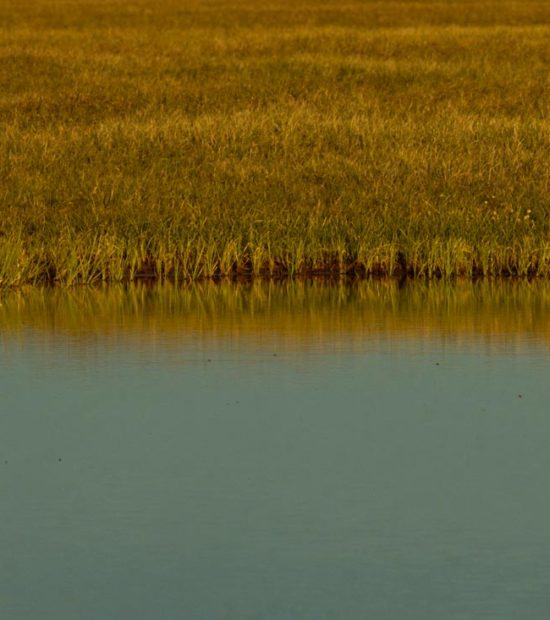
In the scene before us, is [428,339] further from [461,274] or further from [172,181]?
[172,181]

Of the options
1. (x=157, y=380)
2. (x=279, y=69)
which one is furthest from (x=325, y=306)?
(x=279, y=69)

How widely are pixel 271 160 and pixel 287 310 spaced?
7908 millimetres

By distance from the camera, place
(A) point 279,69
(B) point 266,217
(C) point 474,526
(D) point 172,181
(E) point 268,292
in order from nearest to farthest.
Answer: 1. (C) point 474,526
2. (E) point 268,292
3. (B) point 266,217
4. (D) point 172,181
5. (A) point 279,69

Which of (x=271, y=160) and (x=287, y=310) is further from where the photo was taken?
(x=271, y=160)

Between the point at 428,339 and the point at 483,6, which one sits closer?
the point at 428,339

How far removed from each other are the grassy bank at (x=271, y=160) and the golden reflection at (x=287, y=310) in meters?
0.65

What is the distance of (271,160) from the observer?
2477 centimetres

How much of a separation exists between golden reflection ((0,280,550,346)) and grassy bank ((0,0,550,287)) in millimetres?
647

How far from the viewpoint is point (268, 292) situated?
731 inches

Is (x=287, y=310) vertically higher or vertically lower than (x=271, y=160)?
lower

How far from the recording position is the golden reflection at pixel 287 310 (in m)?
15.8

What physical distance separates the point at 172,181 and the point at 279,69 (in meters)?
15.2

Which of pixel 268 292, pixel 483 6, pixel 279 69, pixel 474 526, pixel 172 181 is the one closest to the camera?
pixel 474 526

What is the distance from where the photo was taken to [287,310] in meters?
17.1
